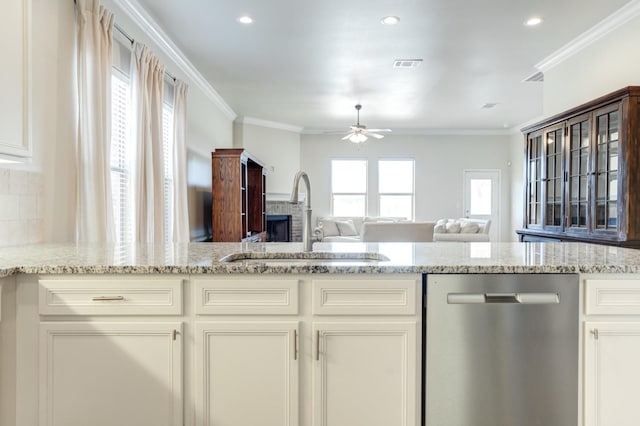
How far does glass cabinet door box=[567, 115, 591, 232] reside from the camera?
11.5 ft

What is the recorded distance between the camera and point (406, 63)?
4469 mm

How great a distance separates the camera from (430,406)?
1.49 meters

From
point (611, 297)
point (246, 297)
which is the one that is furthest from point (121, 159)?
point (611, 297)

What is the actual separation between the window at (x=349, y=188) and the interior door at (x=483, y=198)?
2308mm

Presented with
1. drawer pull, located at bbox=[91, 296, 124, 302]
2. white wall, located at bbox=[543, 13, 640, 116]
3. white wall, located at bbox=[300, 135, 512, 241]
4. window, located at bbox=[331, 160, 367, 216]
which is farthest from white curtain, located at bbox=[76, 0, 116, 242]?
window, located at bbox=[331, 160, 367, 216]

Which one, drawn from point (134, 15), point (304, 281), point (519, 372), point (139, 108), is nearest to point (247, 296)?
point (304, 281)

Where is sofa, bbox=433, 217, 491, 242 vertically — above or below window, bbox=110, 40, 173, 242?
below

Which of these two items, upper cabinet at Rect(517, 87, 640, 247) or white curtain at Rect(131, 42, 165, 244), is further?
white curtain at Rect(131, 42, 165, 244)

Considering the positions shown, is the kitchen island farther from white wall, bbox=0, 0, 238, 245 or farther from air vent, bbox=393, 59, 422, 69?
air vent, bbox=393, 59, 422, 69

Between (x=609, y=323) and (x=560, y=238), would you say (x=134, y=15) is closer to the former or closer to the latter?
(x=609, y=323)

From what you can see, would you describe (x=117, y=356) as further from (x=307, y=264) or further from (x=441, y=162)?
(x=441, y=162)

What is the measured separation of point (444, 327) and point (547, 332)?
39 cm

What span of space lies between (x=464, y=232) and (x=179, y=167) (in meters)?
4.52

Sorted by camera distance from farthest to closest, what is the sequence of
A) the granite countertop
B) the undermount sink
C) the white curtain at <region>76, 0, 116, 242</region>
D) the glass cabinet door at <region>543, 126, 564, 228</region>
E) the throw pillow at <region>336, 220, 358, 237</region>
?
1. the throw pillow at <region>336, 220, 358, 237</region>
2. the glass cabinet door at <region>543, 126, 564, 228</region>
3. the white curtain at <region>76, 0, 116, 242</region>
4. the undermount sink
5. the granite countertop
